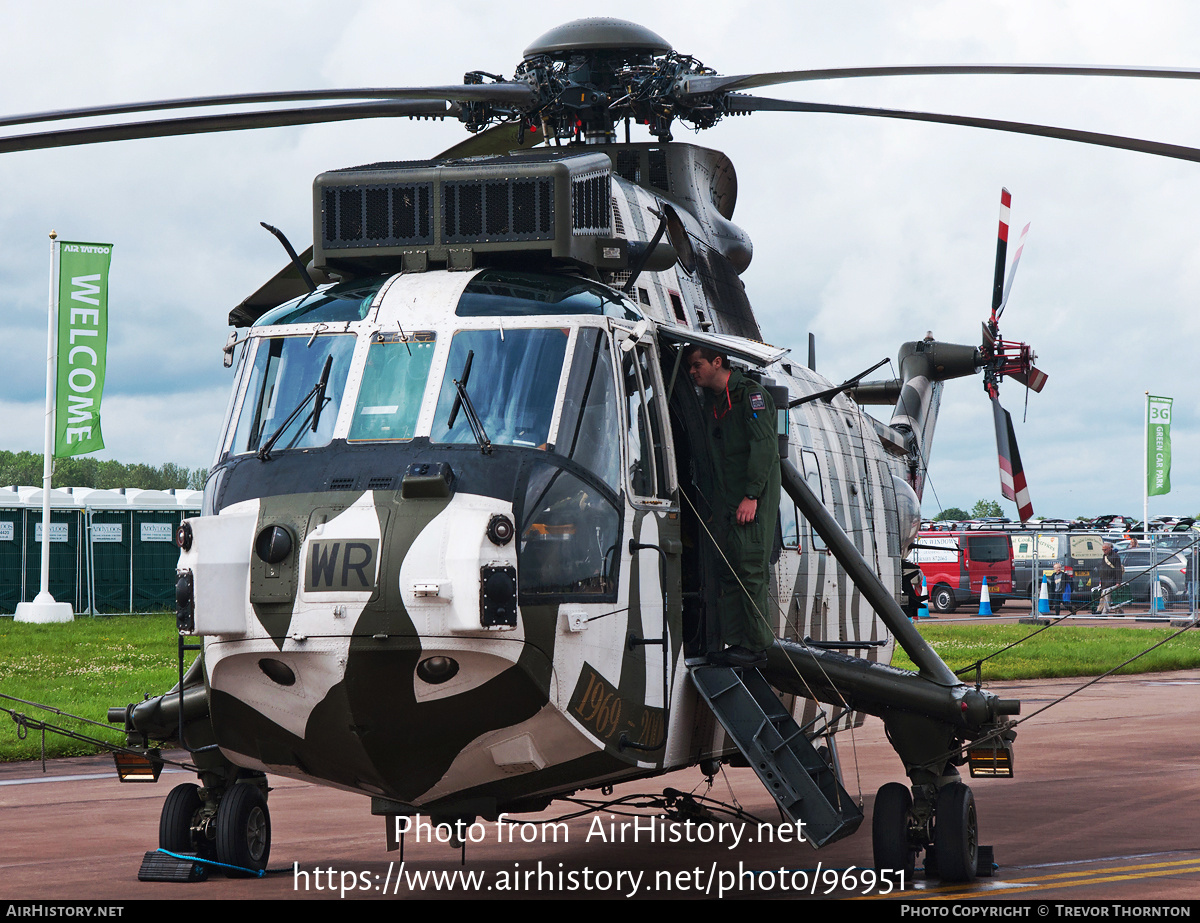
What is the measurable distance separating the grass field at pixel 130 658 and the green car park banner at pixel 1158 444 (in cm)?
1273

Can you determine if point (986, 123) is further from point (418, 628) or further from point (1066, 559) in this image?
point (1066, 559)

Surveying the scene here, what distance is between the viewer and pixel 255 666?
273 inches

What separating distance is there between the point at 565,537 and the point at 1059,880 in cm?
425

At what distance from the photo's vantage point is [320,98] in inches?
379

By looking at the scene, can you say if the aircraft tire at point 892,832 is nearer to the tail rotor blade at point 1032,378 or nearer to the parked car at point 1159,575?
the tail rotor blade at point 1032,378

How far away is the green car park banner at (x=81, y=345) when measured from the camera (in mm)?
27250

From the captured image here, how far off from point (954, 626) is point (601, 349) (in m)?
28.4

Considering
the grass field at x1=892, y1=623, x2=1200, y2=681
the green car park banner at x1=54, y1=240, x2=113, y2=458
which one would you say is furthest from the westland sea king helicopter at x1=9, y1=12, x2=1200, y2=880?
the green car park banner at x1=54, y1=240, x2=113, y2=458

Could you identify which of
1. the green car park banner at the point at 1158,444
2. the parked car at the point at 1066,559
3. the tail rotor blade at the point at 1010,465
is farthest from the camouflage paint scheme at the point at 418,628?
the green car park banner at the point at 1158,444

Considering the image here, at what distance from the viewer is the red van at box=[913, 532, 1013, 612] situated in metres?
43.6

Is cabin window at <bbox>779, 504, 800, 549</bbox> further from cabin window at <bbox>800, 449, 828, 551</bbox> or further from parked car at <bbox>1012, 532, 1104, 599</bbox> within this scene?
parked car at <bbox>1012, 532, 1104, 599</bbox>

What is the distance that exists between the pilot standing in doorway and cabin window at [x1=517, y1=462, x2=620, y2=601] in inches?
51.7
